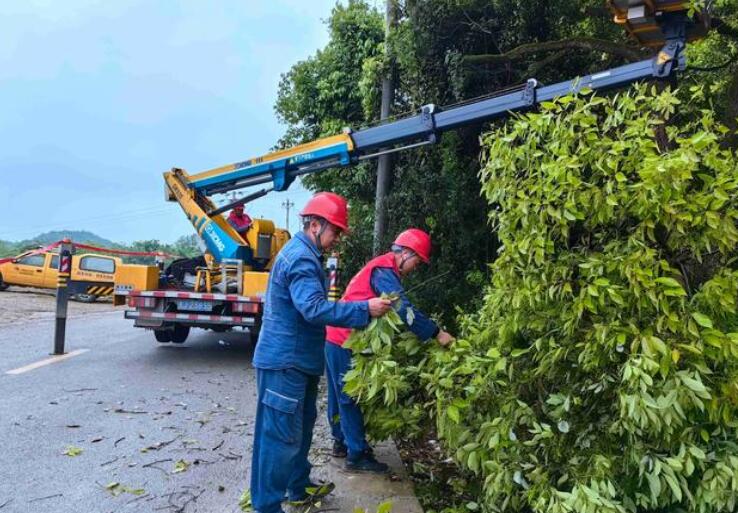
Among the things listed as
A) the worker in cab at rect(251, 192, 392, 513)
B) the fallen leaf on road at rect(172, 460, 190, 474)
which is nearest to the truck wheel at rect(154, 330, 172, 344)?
the fallen leaf on road at rect(172, 460, 190, 474)

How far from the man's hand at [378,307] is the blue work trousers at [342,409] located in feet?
3.40

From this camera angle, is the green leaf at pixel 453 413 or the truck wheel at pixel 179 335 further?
the truck wheel at pixel 179 335

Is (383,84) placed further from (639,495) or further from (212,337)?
(639,495)

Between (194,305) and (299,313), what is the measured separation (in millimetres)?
5620

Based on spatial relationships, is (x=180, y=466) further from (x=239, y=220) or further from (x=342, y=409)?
(x=239, y=220)

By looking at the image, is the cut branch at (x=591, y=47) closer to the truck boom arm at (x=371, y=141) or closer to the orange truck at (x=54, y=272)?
the truck boom arm at (x=371, y=141)

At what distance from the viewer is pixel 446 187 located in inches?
380

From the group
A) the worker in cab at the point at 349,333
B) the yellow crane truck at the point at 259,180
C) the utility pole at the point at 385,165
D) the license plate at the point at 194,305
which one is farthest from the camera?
the utility pole at the point at 385,165

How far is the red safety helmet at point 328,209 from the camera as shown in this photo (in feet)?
11.0

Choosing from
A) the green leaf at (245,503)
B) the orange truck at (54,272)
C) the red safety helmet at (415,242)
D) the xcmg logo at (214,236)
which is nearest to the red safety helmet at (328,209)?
the red safety helmet at (415,242)

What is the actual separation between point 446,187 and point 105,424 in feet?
20.7

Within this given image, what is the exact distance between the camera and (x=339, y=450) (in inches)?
177

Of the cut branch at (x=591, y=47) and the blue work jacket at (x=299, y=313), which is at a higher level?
the cut branch at (x=591, y=47)

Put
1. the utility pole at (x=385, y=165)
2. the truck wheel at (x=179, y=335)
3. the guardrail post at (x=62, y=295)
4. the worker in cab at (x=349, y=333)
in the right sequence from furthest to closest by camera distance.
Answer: the utility pole at (x=385, y=165) → the truck wheel at (x=179, y=335) → the guardrail post at (x=62, y=295) → the worker in cab at (x=349, y=333)
